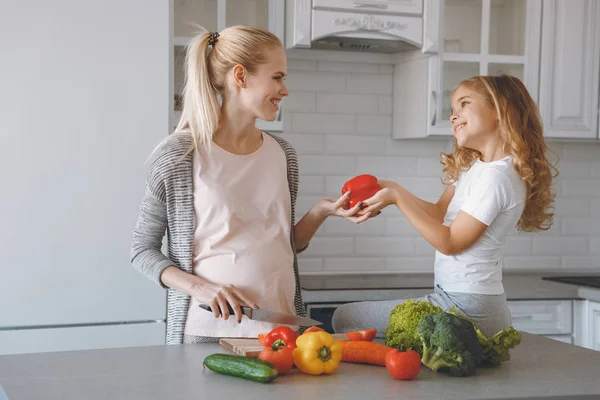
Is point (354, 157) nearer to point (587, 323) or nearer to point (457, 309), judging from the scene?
point (587, 323)

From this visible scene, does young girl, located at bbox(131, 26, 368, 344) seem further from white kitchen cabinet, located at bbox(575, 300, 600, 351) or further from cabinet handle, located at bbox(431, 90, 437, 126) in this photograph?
white kitchen cabinet, located at bbox(575, 300, 600, 351)

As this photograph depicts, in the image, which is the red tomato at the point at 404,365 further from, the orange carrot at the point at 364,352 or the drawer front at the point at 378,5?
the drawer front at the point at 378,5

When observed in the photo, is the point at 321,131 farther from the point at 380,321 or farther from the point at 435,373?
the point at 435,373

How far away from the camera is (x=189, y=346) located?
221 cm

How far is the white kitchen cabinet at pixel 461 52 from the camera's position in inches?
143

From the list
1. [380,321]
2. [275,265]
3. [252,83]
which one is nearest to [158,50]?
[252,83]

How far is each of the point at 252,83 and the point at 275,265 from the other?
19.9 inches

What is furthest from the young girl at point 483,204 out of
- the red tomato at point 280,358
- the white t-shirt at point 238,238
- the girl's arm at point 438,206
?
the red tomato at point 280,358

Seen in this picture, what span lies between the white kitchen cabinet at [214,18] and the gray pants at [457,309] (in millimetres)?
1164

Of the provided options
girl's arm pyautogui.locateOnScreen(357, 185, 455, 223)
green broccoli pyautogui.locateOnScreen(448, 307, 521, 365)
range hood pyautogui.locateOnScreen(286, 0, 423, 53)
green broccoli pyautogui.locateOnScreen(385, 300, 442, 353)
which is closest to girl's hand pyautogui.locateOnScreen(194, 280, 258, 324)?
green broccoli pyautogui.locateOnScreen(385, 300, 442, 353)

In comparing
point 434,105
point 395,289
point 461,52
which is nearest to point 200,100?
point 395,289

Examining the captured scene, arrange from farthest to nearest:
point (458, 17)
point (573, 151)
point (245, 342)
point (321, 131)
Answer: point (573, 151) < point (321, 131) < point (458, 17) < point (245, 342)

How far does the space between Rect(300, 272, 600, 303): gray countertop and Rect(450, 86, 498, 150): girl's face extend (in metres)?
0.97

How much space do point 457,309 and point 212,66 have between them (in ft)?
3.18
